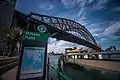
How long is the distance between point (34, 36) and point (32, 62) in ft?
2.67

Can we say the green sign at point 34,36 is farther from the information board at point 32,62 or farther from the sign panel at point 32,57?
the information board at point 32,62

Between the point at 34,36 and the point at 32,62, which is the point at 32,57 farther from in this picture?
the point at 34,36

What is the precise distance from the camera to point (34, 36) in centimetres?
320

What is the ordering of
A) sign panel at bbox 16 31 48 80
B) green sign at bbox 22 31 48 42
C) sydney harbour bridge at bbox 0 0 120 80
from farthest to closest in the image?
sydney harbour bridge at bbox 0 0 120 80 < green sign at bbox 22 31 48 42 < sign panel at bbox 16 31 48 80

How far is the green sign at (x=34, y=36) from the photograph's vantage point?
3074 mm

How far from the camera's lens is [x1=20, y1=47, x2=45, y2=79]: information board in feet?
9.69

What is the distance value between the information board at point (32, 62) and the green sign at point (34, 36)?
0.31 m

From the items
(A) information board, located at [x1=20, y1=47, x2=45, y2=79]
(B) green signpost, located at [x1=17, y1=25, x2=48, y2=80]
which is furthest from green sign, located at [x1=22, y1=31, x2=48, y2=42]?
(A) information board, located at [x1=20, y1=47, x2=45, y2=79]

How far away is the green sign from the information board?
0.31m

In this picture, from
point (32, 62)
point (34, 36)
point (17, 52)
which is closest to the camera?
point (32, 62)

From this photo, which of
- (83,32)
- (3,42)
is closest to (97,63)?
(3,42)

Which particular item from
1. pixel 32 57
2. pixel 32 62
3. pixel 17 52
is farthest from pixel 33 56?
pixel 17 52

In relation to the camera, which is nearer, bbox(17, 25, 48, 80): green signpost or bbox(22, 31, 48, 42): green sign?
bbox(17, 25, 48, 80): green signpost

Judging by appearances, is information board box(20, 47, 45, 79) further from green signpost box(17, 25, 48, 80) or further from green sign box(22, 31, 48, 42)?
green sign box(22, 31, 48, 42)
